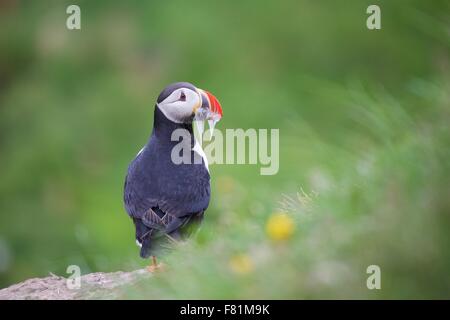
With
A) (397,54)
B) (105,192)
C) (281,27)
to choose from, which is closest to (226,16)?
(281,27)

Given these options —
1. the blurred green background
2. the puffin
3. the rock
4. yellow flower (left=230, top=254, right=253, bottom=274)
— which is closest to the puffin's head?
the puffin

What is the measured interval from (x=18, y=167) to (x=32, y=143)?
464mm

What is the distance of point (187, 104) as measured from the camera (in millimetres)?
6453

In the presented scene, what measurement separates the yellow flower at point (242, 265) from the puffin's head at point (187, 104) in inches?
81.3

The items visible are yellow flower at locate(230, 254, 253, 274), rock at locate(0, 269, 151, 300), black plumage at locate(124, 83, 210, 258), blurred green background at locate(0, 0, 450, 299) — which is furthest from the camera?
blurred green background at locate(0, 0, 450, 299)

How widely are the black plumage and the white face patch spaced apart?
44mm

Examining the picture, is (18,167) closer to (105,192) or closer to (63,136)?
(63,136)

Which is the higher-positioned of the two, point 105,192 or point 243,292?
point 105,192

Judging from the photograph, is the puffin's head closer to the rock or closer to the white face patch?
the white face patch

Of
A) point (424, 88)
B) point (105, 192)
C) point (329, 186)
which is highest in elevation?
point (105, 192)

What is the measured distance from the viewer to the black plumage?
6.09 m

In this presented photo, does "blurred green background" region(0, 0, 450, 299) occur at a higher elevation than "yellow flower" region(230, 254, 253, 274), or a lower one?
higher

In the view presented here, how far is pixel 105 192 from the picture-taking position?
A: 44.8 feet

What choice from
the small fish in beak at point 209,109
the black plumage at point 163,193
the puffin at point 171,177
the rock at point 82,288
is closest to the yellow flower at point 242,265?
the rock at point 82,288
